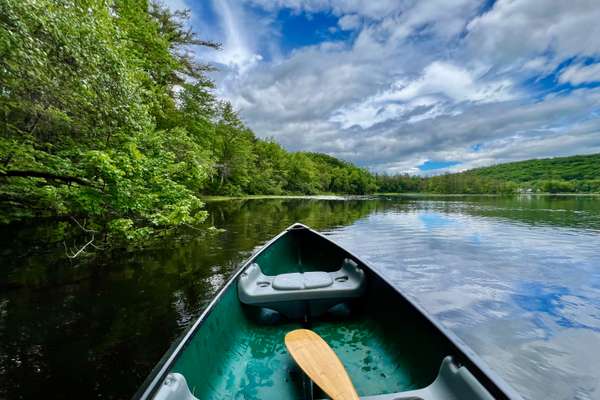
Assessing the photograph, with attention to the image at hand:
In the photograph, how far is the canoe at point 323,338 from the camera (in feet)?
6.10

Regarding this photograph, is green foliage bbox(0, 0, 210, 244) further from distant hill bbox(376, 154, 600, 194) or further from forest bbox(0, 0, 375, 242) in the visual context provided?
distant hill bbox(376, 154, 600, 194)

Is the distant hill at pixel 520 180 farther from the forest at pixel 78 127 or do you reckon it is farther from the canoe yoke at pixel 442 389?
Result: the canoe yoke at pixel 442 389

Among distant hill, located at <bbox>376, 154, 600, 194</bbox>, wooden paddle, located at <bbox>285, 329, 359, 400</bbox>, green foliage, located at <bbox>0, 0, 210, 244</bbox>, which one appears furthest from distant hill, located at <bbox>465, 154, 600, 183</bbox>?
green foliage, located at <bbox>0, 0, 210, 244</bbox>

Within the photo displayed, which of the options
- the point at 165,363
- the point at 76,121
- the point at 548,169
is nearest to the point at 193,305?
the point at 165,363

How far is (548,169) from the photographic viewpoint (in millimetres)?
144250

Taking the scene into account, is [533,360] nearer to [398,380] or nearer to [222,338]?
[398,380]

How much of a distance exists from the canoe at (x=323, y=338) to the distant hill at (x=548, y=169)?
535 feet

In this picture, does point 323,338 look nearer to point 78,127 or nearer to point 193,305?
point 193,305

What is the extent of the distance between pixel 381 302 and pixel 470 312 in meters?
3.43

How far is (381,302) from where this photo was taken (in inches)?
127

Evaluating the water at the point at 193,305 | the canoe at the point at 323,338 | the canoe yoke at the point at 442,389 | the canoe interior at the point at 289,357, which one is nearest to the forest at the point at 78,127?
the water at the point at 193,305

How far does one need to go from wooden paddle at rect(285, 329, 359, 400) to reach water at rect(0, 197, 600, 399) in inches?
82.9

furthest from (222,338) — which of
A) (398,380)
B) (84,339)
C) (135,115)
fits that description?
(135,115)

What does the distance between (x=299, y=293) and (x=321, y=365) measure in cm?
136
